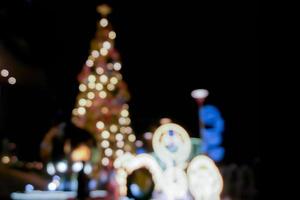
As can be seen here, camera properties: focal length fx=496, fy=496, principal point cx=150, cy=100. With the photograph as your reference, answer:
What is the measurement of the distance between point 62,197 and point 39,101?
497 centimetres

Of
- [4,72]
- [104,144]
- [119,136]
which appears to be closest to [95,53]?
[119,136]

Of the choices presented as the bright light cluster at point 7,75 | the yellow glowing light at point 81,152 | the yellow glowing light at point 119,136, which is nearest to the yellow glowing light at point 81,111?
the yellow glowing light at point 119,136

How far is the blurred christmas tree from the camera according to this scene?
22500 mm

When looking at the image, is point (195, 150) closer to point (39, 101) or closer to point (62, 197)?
point (39, 101)

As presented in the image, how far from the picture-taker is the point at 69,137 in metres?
6.16

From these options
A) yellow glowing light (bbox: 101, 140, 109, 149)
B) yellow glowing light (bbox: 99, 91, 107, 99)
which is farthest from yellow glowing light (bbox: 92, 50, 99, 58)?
yellow glowing light (bbox: 101, 140, 109, 149)

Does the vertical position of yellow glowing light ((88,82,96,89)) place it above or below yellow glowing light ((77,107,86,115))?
above

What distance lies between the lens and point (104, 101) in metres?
22.6

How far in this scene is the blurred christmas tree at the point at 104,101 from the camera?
73.8ft

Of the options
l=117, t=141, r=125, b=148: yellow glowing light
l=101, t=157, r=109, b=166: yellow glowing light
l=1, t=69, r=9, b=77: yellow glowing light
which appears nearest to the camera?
l=1, t=69, r=9, b=77: yellow glowing light

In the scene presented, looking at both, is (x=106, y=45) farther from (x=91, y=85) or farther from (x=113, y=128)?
(x=113, y=128)

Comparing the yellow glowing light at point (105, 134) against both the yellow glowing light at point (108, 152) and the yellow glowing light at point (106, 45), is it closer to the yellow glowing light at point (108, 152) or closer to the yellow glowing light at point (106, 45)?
the yellow glowing light at point (108, 152)

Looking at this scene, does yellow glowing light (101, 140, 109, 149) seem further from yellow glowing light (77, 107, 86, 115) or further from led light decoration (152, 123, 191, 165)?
led light decoration (152, 123, 191, 165)

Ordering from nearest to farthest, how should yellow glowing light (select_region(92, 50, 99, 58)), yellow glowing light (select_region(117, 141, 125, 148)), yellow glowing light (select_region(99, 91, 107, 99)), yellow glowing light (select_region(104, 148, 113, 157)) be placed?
1. yellow glowing light (select_region(104, 148, 113, 157))
2. yellow glowing light (select_region(99, 91, 107, 99))
3. yellow glowing light (select_region(117, 141, 125, 148))
4. yellow glowing light (select_region(92, 50, 99, 58))
